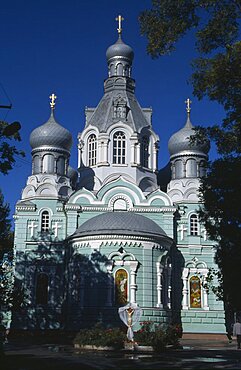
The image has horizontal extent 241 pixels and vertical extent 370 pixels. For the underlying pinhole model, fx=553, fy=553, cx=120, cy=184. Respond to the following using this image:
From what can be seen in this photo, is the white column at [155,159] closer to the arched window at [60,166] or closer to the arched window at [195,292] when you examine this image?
the arched window at [60,166]

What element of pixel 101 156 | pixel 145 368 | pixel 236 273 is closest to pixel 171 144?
pixel 101 156

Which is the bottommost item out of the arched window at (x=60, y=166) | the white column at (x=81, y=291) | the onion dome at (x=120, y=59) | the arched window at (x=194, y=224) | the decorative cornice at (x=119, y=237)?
the white column at (x=81, y=291)

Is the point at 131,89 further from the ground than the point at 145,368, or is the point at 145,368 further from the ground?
the point at 131,89

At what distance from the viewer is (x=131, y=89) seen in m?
41.1

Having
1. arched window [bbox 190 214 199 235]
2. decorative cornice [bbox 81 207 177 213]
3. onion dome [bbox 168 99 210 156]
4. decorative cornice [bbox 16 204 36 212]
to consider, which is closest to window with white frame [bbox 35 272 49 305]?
decorative cornice [bbox 16 204 36 212]

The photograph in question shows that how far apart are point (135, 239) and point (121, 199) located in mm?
4828

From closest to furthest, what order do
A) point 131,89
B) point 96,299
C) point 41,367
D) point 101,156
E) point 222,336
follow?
point 41,367 → point 96,299 → point 222,336 → point 101,156 → point 131,89

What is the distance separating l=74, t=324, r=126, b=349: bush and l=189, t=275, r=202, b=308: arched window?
42.2ft

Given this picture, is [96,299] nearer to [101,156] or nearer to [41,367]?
[101,156]

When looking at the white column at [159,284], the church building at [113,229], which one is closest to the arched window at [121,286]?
the church building at [113,229]

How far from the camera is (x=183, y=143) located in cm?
3806

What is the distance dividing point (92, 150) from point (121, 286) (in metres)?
11.3

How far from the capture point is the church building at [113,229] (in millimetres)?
30875

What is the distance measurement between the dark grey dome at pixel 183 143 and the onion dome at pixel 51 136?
720 centimetres
